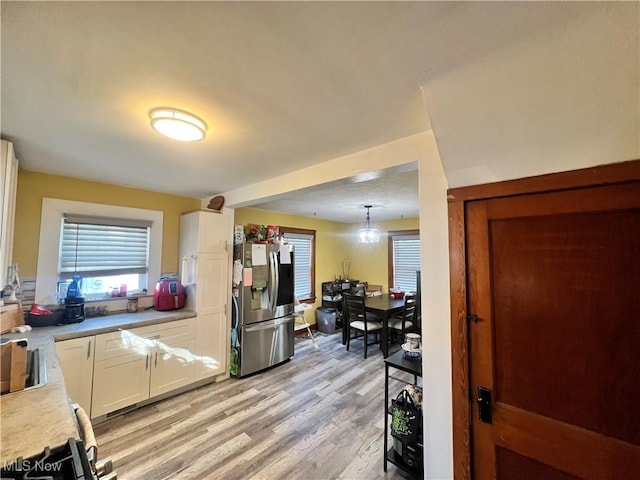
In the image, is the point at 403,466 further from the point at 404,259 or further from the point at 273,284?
the point at 404,259

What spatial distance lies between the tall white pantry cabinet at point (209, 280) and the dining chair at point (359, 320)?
77.7 inches

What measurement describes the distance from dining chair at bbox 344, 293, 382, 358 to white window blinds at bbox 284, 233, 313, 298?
1150 millimetres

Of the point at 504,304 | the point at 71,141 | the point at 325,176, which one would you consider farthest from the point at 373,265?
the point at 71,141

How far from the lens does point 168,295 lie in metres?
3.01

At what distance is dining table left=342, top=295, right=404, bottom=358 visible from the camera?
12.7 ft

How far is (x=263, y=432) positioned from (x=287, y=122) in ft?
8.35

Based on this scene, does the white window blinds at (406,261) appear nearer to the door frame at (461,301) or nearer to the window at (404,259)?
the window at (404,259)

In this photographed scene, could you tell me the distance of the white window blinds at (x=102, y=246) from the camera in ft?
8.53

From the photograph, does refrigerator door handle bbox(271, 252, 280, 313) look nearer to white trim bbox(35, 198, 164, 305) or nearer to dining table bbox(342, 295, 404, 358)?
dining table bbox(342, 295, 404, 358)

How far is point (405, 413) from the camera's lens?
1.82 meters

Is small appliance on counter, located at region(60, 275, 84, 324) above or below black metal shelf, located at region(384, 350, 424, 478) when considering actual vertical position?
above

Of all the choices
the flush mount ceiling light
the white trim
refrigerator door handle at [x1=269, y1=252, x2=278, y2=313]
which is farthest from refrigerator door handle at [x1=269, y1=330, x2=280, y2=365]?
the flush mount ceiling light

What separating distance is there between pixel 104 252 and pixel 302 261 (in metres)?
3.20

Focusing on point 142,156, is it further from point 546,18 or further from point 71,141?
point 546,18
